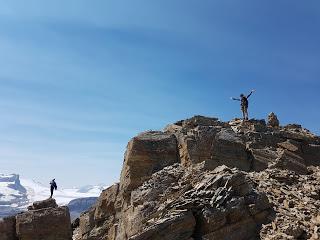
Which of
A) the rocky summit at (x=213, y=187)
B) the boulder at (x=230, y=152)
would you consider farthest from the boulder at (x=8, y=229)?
the boulder at (x=230, y=152)

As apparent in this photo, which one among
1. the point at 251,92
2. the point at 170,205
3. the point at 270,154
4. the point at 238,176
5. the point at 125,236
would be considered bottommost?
the point at 125,236

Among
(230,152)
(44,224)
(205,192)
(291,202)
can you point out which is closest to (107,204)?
(44,224)

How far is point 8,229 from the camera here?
146ft

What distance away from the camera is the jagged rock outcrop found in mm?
43938

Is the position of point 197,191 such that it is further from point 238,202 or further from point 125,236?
point 125,236

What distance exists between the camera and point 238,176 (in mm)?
35562

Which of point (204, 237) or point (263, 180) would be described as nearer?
point (204, 237)

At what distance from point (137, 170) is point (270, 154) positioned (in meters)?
15.7

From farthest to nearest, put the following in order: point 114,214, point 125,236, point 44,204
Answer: point 114,214 → point 44,204 → point 125,236

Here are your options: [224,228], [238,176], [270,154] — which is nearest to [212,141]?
[270,154]

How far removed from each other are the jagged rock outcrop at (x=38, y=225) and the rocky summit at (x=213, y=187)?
5532mm

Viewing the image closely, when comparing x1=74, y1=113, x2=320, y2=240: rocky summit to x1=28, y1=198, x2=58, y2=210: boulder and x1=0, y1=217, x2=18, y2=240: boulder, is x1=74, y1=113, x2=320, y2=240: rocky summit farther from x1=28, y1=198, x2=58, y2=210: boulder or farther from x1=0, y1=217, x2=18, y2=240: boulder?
x1=0, y1=217, x2=18, y2=240: boulder

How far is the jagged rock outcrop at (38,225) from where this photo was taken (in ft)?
144

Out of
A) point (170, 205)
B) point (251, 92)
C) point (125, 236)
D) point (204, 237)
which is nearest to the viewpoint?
point (204, 237)
